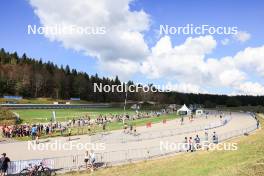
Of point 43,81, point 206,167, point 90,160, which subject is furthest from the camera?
point 43,81

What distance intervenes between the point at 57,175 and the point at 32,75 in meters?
99.9

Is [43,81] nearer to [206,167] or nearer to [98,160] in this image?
[98,160]

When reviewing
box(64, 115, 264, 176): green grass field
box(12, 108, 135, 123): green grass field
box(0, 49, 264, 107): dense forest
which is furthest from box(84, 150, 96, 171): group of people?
box(0, 49, 264, 107): dense forest

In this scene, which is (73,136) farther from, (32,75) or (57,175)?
(32,75)

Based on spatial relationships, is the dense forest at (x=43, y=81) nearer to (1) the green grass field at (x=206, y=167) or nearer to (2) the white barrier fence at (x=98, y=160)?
(2) the white barrier fence at (x=98, y=160)

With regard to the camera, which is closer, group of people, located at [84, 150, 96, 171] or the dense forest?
group of people, located at [84, 150, 96, 171]

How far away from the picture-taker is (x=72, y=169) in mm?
22156

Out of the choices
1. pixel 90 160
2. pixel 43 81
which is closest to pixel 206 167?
pixel 90 160

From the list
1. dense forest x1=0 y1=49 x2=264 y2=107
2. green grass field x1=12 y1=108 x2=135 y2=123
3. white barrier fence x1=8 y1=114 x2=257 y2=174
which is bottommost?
white barrier fence x1=8 y1=114 x2=257 y2=174

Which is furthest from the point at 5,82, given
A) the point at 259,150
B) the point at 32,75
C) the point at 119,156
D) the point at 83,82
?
the point at 259,150

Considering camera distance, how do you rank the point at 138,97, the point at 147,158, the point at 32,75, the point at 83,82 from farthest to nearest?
the point at 138,97, the point at 83,82, the point at 32,75, the point at 147,158

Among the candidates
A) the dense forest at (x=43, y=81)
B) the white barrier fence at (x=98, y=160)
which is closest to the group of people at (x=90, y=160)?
the white barrier fence at (x=98, y=160)

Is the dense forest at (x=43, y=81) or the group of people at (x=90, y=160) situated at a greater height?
the dense forest at (x=43, y=81)

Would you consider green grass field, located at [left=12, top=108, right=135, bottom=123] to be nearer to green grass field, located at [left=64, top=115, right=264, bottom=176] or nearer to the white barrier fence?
the white barrier fence
